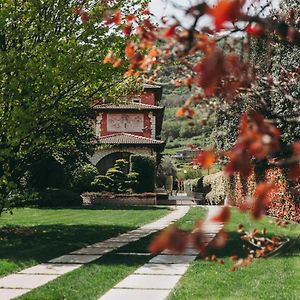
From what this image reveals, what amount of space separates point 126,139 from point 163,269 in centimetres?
A: 3344

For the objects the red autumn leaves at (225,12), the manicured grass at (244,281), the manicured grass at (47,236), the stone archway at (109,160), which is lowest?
the manicured grass at (47,236)

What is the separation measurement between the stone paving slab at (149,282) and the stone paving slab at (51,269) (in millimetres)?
1264

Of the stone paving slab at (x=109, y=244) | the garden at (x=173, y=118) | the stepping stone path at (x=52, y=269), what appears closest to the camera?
the garden at (x=173, y=118)

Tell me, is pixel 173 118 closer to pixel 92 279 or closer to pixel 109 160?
pixel 92 279

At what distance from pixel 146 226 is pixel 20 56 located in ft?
24.7

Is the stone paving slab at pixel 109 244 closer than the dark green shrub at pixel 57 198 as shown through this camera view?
Yes

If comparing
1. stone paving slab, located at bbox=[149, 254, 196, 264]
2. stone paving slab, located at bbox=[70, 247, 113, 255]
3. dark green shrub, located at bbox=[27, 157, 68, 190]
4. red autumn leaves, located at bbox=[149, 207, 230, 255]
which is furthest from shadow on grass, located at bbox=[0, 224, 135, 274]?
dark green shrub, located at bbox=[27, 157, 68, 190]

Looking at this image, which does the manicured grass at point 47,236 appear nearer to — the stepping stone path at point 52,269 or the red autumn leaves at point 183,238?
the stepping stone path at point 52,269

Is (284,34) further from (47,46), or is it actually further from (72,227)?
(72,227)

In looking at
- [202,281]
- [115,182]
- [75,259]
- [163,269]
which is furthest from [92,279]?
[115,182]

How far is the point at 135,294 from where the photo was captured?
7141 millimetres

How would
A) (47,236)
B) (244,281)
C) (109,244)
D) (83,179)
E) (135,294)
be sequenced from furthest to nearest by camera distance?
1. (83,179)
2. (47,236)
3. (109,244)
4. (244,281)
5. (135,294)

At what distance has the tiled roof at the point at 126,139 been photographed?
41656 mm

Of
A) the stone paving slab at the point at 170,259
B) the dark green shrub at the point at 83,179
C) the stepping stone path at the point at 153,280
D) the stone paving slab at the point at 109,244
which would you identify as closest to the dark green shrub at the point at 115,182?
the dark green shrub at the point at 83,179
